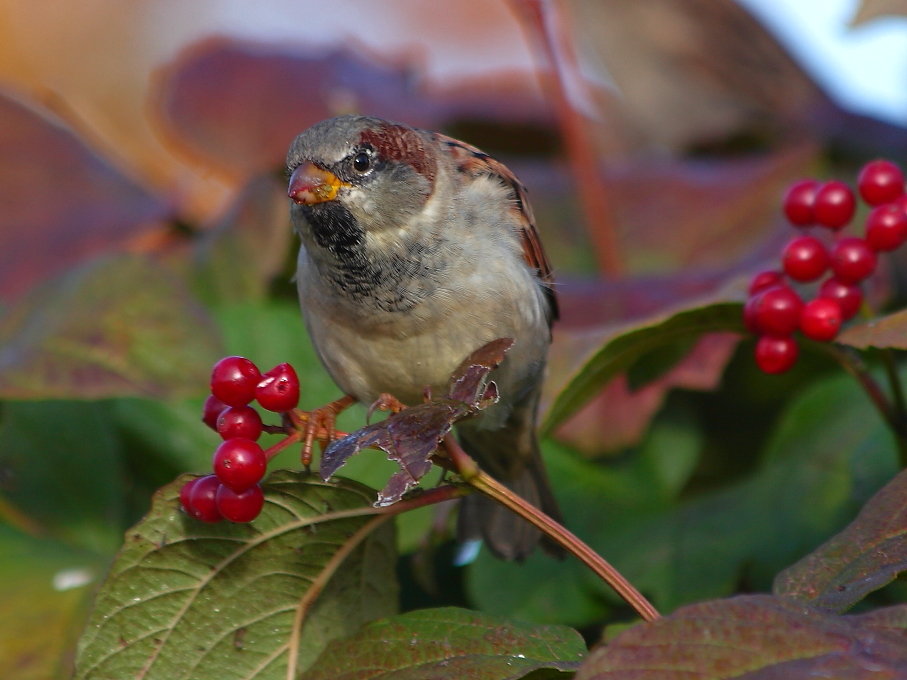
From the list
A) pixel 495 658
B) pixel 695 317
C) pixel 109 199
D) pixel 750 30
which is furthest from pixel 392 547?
pixel 750 30

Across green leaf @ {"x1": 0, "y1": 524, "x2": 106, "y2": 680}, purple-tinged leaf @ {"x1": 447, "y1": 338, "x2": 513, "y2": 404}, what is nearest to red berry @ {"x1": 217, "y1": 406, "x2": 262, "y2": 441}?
purple-tinged leaf @ {"x1": 447, "y1": 338, "x2": 513, "y2": 404}

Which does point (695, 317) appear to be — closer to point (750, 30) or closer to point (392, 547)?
point (392, 547)

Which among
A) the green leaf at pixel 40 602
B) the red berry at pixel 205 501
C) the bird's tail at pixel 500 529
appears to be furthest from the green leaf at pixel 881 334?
the green leaf at pixel 40 602

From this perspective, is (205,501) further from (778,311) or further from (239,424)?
(778,311)

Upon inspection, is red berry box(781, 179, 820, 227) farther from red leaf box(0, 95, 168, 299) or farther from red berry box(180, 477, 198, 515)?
red leaf box(0, 95, 168, 299)

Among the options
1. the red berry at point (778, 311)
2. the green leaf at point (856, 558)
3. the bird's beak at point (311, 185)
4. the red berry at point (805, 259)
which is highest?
the bird's beak at point (311, 185)

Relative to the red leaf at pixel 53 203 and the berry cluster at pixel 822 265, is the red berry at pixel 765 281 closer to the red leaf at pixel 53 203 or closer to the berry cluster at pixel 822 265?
the berry cluster at pixel 822 265
